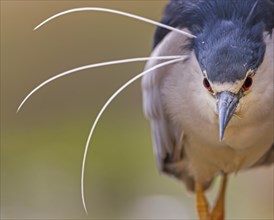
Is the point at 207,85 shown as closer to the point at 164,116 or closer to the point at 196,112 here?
the point at 196,112

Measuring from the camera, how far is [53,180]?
3672 mm

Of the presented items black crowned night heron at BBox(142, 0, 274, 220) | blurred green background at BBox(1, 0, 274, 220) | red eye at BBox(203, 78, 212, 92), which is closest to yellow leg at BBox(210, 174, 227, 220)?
black crowned night heron at BBox(142, 0, 274, 220)

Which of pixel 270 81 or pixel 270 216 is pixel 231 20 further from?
pixel 270 216

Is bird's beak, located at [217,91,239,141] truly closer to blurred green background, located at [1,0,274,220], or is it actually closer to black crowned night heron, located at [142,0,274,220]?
black crowned night heron, located at [142,0,274,220]

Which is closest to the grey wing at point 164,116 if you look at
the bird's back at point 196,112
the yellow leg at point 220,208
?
the bird's back at point 196,112

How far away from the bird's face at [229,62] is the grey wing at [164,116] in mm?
158

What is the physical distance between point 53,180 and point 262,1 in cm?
207

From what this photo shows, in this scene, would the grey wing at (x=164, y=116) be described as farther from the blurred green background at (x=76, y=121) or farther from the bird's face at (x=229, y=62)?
the blurred green background at (x=76, y=121)

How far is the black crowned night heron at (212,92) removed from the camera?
1618 millimetres

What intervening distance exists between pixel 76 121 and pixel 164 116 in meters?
2.13

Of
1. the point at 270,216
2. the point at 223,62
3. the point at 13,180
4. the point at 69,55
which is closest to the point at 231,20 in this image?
the point at 223,62

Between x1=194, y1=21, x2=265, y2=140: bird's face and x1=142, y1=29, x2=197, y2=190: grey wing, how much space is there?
6.2 inches

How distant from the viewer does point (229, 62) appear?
1596 millimetres

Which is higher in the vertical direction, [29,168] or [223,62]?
[223,62]
